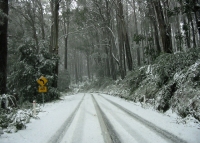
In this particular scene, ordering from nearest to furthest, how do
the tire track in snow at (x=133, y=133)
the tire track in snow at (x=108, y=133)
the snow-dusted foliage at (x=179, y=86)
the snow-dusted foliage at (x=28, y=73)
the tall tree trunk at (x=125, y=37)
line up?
the tire track in snow at (x=133, y=133), the tire track in snow at (x=108, y=133), the snow-dusted foliage at (x=179, y=86), the snow-dusted foliage at (x=28, y=73), the tall tree trunk at (x=125, y=37)

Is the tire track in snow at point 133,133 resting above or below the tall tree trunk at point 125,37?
below

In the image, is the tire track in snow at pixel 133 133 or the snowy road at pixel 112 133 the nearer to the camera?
the tire track in snow at pixel 133 133

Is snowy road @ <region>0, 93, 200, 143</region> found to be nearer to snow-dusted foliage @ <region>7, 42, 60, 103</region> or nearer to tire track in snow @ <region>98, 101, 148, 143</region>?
tire track in snow @ <region>98, 101, 148, 143</region>

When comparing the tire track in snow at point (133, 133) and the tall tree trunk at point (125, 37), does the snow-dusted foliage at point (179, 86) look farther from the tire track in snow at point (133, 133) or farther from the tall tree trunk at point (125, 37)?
the tall tree trunk at point (125, 37)

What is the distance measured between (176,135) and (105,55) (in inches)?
1194

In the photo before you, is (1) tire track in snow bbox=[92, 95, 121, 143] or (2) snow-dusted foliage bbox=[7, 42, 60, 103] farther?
(2) snow-dusted foliage bbox=[7, 42, 60, 103]

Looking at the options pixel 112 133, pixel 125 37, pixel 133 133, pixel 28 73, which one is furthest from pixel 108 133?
pixel 125 37

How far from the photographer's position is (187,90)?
24.4 ft

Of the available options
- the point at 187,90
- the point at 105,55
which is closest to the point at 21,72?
the point at 187,90

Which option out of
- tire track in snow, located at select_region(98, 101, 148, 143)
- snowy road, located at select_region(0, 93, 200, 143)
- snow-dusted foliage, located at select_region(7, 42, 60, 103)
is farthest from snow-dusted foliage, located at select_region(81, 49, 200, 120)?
snow-dusted foliage, located at select_region(7, 42, 60, 103)

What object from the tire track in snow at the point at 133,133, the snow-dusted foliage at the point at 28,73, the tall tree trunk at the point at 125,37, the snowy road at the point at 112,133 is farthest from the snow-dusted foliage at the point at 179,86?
the tall tree trunk at the point at 125,37

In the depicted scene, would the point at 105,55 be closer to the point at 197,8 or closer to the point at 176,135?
the point at 197,8

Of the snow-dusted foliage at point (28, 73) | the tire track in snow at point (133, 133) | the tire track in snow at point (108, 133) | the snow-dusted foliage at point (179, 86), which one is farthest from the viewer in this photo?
the snow-dusted foliage at point (28, 73)

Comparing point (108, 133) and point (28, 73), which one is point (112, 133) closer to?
point (108, 133)
